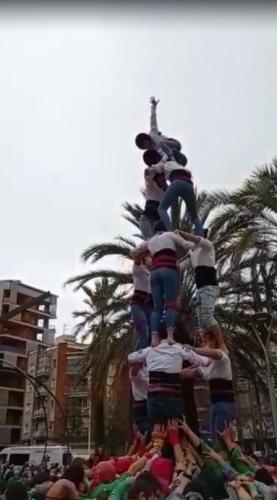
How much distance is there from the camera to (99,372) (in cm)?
1579

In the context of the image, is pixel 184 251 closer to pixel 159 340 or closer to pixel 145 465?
pixel 159 340

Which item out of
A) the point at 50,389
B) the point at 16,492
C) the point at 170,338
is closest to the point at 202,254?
the point at 170,338

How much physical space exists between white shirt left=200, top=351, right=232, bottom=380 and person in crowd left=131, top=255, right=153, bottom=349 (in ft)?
4.35

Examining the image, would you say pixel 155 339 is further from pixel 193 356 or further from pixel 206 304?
pixel 206 304

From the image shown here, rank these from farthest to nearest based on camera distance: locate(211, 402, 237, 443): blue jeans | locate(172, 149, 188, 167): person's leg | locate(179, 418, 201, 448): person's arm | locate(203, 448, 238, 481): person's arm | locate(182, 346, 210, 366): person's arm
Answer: locate(172, 149, 188, 167): person's leg → locate(182, 346, 210, 366): person's arm → locate(211, 402, 237, 443): blue jeans → locate(179, 418, 201, 448): person's arm → locate(203, 448, 238, 481): person's arm

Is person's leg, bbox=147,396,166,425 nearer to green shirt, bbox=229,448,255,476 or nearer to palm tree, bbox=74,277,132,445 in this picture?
green shirt, bbox=229,448,255,476

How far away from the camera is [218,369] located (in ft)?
27.5

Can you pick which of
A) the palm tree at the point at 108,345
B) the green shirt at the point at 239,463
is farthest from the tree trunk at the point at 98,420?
the green shirt at the point at 239,463

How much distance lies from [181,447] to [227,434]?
2.58ft

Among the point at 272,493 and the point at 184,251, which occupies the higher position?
the point at 184,251

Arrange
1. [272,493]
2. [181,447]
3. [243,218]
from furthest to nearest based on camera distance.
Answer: [243,218]
[181,447]
[272,493]

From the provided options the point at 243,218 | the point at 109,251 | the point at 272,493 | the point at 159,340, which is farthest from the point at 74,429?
the point at 272,493

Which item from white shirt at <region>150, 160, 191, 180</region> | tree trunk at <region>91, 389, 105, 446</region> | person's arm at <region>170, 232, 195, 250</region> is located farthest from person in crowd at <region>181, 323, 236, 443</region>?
tree trunk at <region>91, 389, 105, 446</region>

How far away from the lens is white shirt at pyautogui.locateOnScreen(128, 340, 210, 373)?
7.93 metres
